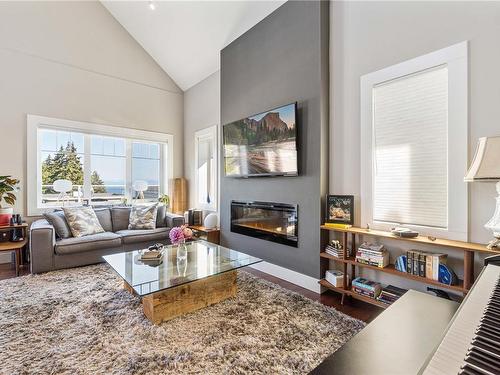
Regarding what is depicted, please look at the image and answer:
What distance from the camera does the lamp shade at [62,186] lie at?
403 centimetres

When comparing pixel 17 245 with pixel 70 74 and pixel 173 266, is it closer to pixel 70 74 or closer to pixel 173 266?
pixel 173 266

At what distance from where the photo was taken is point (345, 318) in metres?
2.19

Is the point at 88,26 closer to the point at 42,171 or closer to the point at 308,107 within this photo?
the point at 42,171

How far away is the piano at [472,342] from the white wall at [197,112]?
4293 mm

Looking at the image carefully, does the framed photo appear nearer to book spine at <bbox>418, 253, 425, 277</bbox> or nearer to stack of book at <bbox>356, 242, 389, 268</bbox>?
stack of book at <bbox>356, 242, 389, 268</bbox>

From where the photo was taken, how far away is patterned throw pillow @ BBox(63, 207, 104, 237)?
364cm

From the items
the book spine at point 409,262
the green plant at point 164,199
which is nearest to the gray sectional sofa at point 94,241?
the green plant at point 164,199

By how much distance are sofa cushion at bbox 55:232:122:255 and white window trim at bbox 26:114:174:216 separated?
1137 millimetres

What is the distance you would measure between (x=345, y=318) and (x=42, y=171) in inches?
191

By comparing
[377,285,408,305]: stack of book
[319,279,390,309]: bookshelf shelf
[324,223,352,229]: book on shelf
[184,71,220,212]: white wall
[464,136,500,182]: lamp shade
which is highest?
[184,71,220,212]: white wall

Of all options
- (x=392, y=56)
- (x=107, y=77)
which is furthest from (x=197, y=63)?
(x=392, y=56)

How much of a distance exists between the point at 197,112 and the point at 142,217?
2359 mm

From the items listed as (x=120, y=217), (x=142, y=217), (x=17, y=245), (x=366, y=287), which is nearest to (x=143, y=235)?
(x=142, y=217)

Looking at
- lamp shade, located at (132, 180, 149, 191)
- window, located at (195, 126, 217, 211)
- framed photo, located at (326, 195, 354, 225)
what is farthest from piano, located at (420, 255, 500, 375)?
lamp shade, located at (132, 180, 149, 191)
